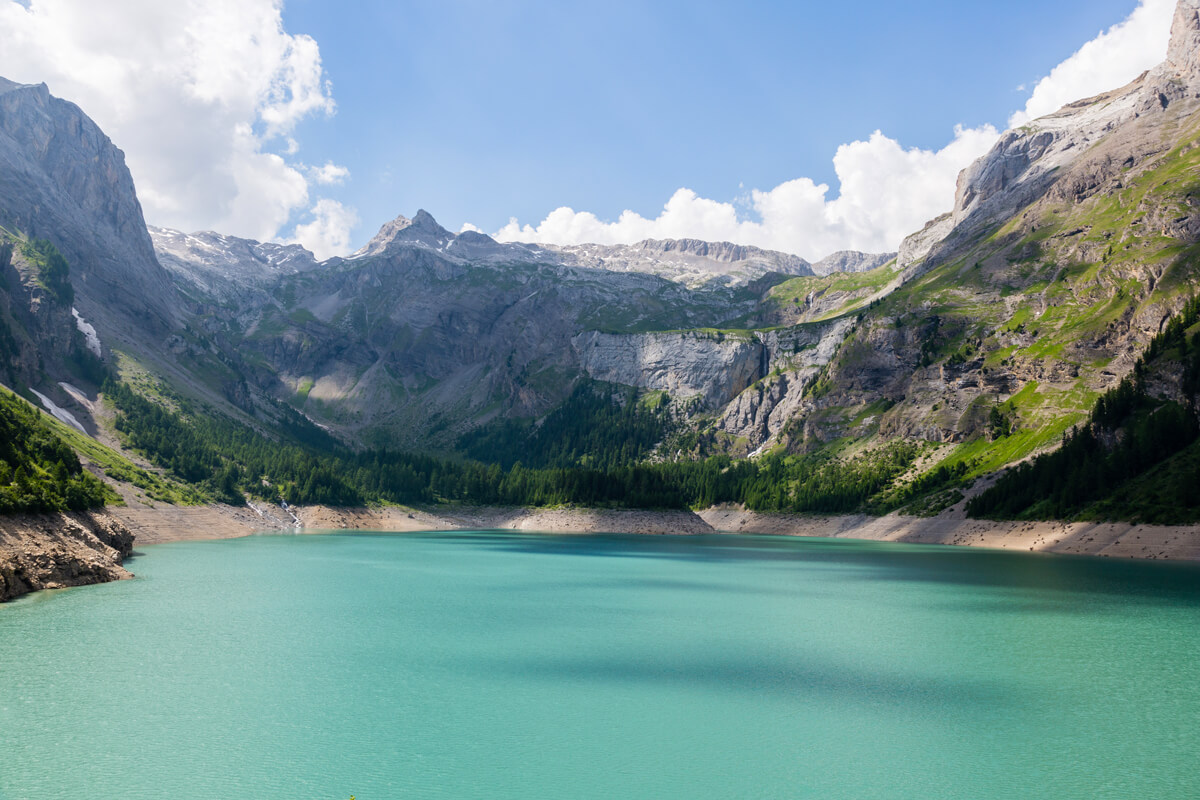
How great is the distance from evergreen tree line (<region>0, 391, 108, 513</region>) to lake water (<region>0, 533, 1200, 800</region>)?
293 inches

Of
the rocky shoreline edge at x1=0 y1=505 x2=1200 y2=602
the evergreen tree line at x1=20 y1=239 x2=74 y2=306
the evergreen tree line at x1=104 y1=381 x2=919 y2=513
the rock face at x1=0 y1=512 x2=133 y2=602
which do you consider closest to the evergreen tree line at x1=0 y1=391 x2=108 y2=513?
the rock face at x1=0 y1=512 x2=133 y2=602

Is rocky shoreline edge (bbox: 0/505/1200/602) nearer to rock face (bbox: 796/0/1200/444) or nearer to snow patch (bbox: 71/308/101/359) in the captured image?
rock face (bbox: 796/0/1200/444)

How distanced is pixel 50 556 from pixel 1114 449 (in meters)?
127

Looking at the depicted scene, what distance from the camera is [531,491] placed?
179m

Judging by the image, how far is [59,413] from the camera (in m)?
142

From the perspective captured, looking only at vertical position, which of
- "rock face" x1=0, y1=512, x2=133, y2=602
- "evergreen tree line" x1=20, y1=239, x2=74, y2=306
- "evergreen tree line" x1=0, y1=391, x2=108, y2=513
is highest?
"evergreen tree line" x1=20, y1=239, x2=74, y2=306

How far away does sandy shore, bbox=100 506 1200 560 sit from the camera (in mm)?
92000

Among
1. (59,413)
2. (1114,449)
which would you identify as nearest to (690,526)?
(1114,449)

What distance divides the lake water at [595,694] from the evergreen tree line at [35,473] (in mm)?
7436

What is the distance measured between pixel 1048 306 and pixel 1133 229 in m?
23.7

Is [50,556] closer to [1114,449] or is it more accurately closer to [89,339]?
[1114,449]

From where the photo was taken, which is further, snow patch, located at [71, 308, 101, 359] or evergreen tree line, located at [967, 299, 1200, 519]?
snow patch, located at [71, 308, 101, 359]

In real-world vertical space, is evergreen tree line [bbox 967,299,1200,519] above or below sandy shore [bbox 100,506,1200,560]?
above

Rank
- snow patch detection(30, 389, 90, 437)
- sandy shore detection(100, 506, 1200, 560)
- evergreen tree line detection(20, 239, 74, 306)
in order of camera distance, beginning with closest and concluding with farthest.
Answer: sandy shore detection(100, 506, 1200, 560)
snow patch detection(30, 389, 90, 437)
evergreen tree line detection(20, 239, 74, 306)
